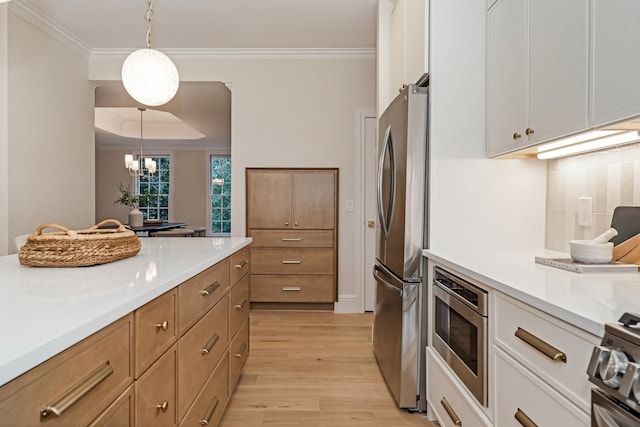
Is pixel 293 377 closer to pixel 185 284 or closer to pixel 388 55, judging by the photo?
pixel 185 284

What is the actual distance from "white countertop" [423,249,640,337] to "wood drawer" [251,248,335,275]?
2.43 m

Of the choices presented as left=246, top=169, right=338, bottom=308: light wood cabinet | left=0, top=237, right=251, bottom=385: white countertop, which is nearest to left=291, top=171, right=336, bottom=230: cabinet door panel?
left=246, top=169, right=338, bottom=308: light wood cabinet

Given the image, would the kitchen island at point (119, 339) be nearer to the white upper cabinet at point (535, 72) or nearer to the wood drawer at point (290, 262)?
the white upper cabinet at point (535, 72)

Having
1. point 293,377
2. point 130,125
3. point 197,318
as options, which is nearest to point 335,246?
point 293,377

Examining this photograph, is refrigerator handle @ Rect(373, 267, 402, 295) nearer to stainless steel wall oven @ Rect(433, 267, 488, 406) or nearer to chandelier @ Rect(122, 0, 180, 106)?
stainless steel wall oven @ Rect(433, 267, 488, 406)

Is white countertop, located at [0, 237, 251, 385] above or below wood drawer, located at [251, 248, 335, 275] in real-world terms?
above

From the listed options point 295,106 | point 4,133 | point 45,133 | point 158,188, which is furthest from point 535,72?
point 158,188

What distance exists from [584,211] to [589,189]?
10 centimetres

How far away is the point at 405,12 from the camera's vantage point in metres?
2.56

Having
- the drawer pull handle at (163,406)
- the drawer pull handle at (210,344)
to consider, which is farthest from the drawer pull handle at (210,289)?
the drawer pull handle at (163,406)

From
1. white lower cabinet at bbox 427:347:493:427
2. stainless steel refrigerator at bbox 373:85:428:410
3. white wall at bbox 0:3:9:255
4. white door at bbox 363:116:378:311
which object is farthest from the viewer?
white door at bbox 363:116:378:311

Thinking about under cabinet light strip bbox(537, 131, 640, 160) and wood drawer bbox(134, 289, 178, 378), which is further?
under cabinet light strip bbox(537, 131, 640, 160)

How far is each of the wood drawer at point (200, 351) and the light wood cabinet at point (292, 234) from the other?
2.14m

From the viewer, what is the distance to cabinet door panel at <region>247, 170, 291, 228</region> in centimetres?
417
